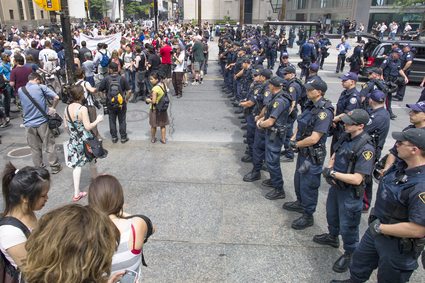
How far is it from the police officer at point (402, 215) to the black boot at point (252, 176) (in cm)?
305

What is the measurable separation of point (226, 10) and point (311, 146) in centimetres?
7463

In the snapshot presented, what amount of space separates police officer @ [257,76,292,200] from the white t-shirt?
382 centimetres

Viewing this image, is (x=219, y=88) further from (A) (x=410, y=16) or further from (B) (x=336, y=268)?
(A) (x=410, y=16)

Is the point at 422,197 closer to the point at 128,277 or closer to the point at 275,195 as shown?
the point at 128,277

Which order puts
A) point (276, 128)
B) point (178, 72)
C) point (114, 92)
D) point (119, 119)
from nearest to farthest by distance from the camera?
point (276, 128), point (114, 92), point (119, 119), point (178, 72)

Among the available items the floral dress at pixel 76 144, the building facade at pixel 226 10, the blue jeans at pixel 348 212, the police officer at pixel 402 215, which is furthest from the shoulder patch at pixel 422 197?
the building facade at pixel 226 10

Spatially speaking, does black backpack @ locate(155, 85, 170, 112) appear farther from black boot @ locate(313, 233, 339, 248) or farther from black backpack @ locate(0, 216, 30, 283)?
black backpack @ locate(0, 216, 30, 283)

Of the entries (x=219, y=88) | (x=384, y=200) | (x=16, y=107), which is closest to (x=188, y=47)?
(x=219, y=88)

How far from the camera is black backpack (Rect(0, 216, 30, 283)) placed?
219 centimetres

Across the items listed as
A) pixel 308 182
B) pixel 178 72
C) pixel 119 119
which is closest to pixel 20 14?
pixel 178 72

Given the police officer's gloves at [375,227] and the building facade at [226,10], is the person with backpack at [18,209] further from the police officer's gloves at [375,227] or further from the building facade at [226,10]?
the building facade at [226,10]

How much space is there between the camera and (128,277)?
2.10 meters

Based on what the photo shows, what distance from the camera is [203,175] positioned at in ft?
20.6

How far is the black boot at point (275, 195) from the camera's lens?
213 inches
